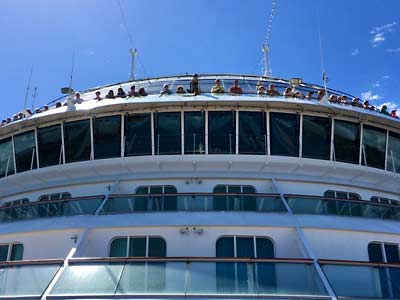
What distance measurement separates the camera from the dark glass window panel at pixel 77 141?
1678 centimetres

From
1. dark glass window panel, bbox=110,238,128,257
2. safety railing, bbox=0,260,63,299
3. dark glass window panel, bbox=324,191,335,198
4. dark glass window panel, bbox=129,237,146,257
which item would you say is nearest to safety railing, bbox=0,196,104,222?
dark glass window panel, bbox=110,238,128,257

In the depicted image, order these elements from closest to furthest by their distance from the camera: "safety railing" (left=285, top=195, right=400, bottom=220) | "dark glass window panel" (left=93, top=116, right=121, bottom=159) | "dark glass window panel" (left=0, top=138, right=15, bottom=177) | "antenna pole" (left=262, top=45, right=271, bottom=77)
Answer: "safety railing" (left=285, top=195, right=400, bottom=220) < "dark glass window panel" (left=93, top=116, right=121, bottom=159) < "dark glass window panel" (left=0, top=138, right=15, bottom=177) < "antenna pole" (left=262, top=45, right=271, bottom=77)

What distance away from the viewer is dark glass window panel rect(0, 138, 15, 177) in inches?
712

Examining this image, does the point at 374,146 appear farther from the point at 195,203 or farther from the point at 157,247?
the point at 157,247

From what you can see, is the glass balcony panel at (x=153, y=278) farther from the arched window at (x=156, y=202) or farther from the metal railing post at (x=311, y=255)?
the arched window at (x=156, y=202)

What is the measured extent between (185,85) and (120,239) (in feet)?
32.1

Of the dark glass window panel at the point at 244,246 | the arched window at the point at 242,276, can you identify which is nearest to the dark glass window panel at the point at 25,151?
the dark glass window panel at the point at 244,246

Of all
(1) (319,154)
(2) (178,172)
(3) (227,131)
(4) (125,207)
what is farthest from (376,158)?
(4) (125,207)

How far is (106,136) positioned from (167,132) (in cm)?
245

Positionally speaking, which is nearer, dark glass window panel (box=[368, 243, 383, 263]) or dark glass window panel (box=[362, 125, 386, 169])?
dark glass window panel (box=[368, 243, 383, 263])

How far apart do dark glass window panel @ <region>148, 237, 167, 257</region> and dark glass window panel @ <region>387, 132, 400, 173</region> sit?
1015cm

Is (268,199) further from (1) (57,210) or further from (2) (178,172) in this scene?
(1) (57,210)

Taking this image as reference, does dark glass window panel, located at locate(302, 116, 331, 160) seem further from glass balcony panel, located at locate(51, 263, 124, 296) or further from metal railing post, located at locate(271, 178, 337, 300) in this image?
glass balcony panel, located at locate(51, 263, 124, 296)

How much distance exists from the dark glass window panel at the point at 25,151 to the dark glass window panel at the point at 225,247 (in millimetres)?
9044
